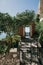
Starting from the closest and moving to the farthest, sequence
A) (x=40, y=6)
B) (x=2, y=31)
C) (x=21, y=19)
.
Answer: (x=2, y=31) → (x=21, y=19) → (x=40, y=6)

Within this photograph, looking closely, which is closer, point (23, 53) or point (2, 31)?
point (23, 53)

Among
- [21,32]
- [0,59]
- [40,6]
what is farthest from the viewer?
[40,6]

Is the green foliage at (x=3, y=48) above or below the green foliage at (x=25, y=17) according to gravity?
below

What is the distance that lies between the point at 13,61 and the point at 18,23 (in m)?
5.34

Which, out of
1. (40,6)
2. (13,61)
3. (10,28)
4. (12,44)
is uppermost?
(40,6)

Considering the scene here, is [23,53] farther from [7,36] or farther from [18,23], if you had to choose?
[18,23]

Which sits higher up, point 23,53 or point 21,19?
point 21,19

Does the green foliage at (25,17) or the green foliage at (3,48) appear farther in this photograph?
the green foliage at (25,17)

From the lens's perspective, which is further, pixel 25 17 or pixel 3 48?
pixel 25 17

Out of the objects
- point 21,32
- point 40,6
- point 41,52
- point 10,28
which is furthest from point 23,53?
point 40,6

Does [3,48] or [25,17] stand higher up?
[25,17]

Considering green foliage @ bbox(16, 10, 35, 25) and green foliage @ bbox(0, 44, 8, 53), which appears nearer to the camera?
green foliage @ bbox(0, 44, 8, 53)

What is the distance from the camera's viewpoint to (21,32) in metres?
25.5

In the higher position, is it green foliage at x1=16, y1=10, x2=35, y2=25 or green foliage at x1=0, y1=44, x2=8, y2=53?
green foliage at x1=16, y1=10, x2=35, y2=25
